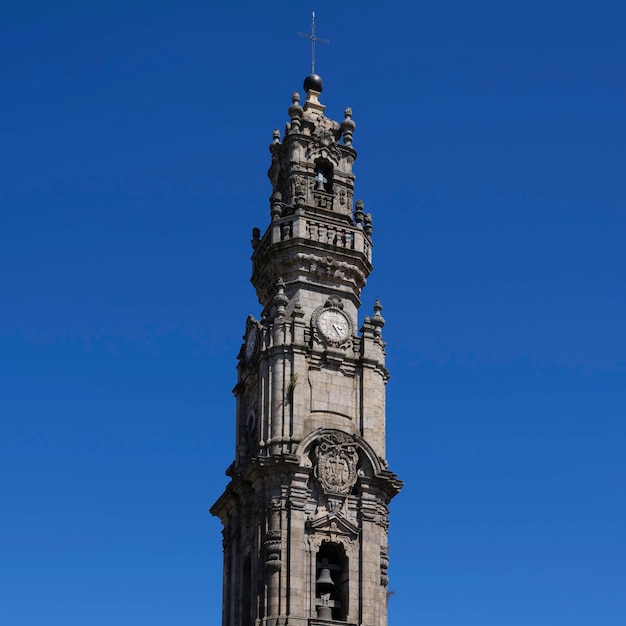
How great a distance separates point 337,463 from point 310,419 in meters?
2.17

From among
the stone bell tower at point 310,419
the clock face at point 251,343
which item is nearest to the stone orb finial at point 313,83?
the stone bell tower at point 310,419

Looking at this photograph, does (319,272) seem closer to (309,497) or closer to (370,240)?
(370,240)

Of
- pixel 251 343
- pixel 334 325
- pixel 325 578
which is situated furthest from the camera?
pixel 251 343

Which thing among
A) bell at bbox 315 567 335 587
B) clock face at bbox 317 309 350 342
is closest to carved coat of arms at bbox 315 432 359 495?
bell at bbox 315 567 335 587

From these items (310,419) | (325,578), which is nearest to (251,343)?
(310,419)

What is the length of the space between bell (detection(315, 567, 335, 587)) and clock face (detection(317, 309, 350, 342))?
9952 millimetres

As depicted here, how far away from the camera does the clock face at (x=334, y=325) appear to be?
54.2 metres

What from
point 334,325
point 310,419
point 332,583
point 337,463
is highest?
point 334,325

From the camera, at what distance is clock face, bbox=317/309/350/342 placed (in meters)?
54.2

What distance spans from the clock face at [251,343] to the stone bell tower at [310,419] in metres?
0.05

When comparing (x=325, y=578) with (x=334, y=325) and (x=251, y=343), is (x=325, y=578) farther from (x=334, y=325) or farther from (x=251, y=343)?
(x=251, y=343)

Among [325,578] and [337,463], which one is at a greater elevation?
[337,463]

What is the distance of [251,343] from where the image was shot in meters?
55.8

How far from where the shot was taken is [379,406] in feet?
177
